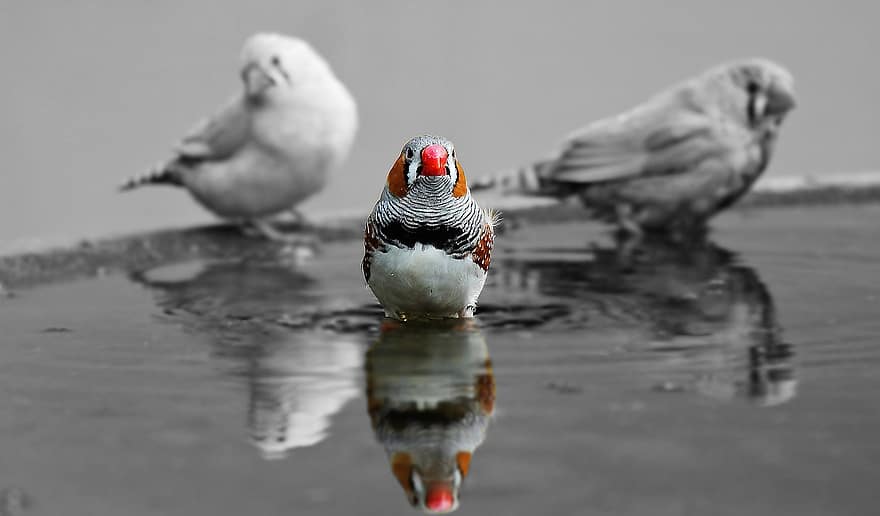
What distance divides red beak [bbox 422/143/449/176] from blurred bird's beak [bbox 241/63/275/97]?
6.12 ft

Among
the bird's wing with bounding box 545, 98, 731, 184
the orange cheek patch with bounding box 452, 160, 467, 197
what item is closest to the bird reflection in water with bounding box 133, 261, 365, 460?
the orange cheek patch with bounding box 452, 160, 467, 197

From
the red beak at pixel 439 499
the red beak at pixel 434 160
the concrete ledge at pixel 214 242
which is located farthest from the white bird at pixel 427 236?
the concrete ledge at pixel 214 242

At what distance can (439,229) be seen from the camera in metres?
2.88

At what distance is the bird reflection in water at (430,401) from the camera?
6.56ft

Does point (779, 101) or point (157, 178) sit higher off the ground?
point (779, 101)

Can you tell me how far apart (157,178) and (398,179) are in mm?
2280

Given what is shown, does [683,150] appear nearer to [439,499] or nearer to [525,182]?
[525,182]

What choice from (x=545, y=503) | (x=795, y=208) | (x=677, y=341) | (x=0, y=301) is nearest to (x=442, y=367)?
(x=677, y=341)

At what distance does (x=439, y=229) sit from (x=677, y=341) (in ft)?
1.99

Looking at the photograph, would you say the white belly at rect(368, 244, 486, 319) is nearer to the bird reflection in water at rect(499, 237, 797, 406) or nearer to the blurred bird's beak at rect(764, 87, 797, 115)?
the bird reflection in water at rect(499, 237, 797, 406)

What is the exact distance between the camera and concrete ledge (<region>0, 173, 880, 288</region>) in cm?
400

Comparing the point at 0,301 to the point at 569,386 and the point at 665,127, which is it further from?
the point at 665,127

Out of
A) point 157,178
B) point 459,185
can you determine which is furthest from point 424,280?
point 157,178

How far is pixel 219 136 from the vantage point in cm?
474
